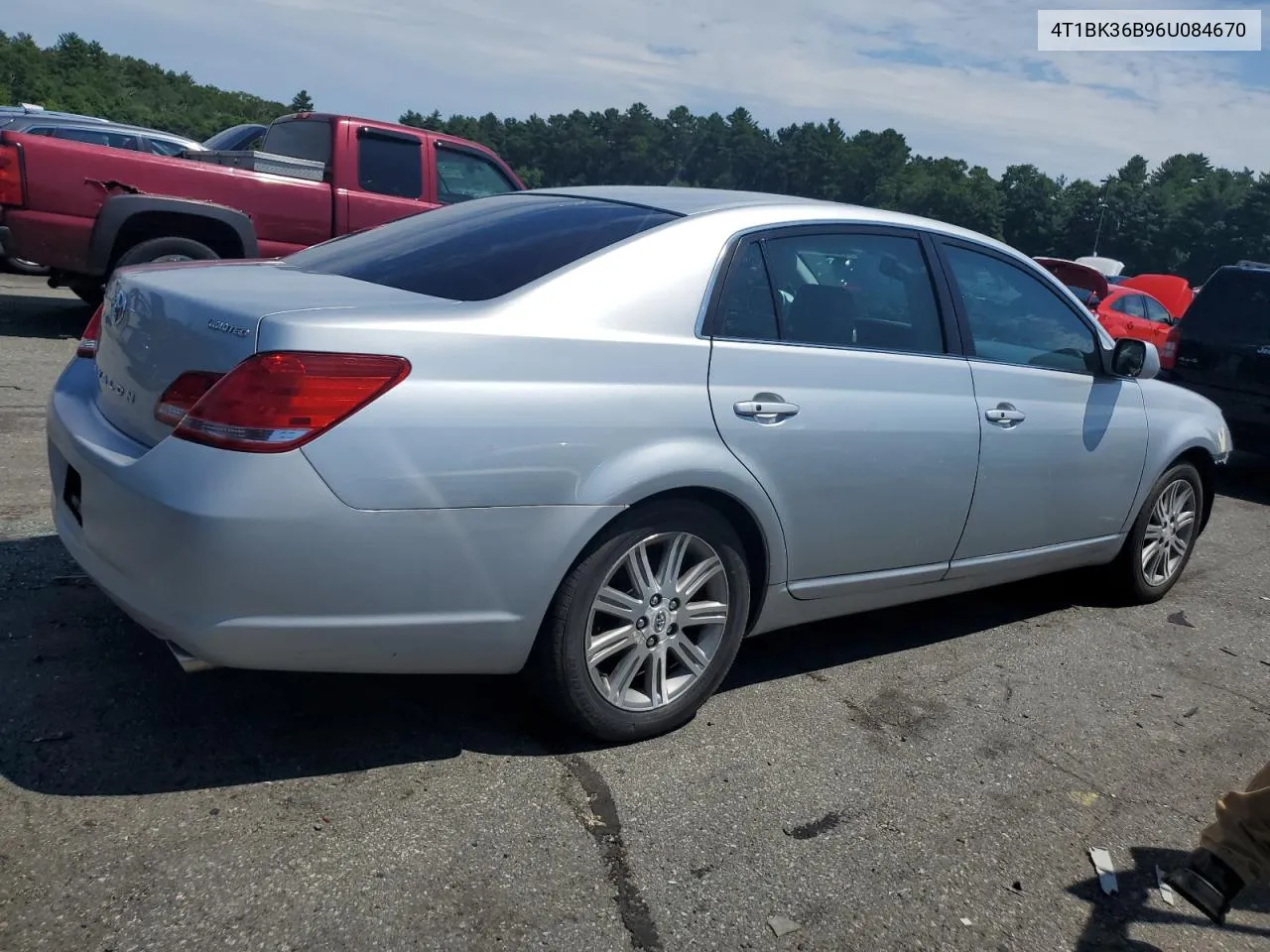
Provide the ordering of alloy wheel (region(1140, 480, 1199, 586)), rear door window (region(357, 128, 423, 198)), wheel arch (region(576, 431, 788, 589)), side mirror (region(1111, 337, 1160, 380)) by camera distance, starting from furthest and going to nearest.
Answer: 1. rear door window (region(357, 128, 423, 198))
2. alloy wheel (region(1140, 480, 1199, 586))
3. side mirror (region(1111, 337, 1160, 380))
4. wheel arch (region(576, 431, 788, 589))

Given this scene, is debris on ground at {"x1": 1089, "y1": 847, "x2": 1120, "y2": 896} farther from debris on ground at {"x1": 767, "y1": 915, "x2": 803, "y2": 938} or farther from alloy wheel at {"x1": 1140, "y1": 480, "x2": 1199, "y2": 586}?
alloy wheel at {"x1": 1140, "y1": 480, "x2": 1199, "y2": 586}

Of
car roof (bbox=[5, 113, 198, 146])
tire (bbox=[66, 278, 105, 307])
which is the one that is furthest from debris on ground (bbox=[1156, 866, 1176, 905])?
car roof (bbox=[5, 113, 198, 146])

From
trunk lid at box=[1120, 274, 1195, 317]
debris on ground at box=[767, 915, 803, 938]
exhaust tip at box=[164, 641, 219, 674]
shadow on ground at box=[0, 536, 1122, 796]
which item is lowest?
trunk lid at box=[1120, 274, 1195, 317]

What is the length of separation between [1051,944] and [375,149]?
28.9ft

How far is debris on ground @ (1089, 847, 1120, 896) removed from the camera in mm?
3051

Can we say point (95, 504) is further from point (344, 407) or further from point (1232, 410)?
point (1232, 410)

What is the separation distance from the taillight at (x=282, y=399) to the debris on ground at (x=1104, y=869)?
2224mm

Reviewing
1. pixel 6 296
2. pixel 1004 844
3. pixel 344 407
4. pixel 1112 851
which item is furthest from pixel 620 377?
pixel 6 296

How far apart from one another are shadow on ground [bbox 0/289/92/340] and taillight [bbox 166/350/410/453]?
7.73 metres

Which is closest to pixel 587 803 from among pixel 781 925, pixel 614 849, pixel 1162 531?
pixel 614 849

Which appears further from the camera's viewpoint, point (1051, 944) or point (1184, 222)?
point (1184, 222)

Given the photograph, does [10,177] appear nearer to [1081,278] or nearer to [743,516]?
[743,516]

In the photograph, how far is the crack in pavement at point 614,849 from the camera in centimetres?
263

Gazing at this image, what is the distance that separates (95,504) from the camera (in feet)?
10.0
